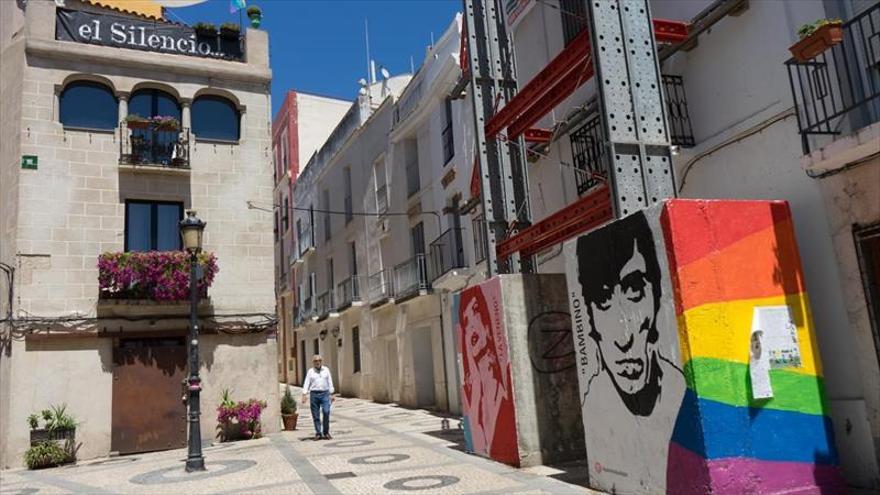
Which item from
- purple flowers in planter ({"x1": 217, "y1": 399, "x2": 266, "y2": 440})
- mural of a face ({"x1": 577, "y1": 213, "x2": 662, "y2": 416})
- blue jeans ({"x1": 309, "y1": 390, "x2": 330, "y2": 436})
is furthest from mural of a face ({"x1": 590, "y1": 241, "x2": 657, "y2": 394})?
purple flowers in planter ({"x1": 217, "y1": 399, "x2": 266, "y2": 440})

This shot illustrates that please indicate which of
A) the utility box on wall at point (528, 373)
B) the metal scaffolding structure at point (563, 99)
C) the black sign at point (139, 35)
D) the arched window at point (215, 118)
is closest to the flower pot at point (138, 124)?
the arched window at point (215, 118)

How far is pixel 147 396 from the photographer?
1415cm

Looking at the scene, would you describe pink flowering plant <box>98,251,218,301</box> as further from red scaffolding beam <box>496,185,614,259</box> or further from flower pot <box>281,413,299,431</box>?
red scaffolding beam <box>496,185,614,259</box>

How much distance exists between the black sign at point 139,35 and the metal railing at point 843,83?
13.5 m

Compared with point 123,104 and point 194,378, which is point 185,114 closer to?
point 123,104

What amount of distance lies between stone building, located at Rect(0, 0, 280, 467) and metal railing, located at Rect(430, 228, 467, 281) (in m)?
5.13

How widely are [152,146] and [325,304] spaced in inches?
563

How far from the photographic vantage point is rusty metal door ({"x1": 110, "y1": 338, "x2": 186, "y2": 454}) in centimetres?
1386

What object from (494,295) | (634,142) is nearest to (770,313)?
(634,142)

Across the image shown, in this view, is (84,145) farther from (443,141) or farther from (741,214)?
(741,214)

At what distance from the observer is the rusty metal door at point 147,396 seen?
13.9 m

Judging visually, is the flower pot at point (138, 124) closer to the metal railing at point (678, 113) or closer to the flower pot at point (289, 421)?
the flower pot at point (289, 421)

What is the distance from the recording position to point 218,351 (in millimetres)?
14797

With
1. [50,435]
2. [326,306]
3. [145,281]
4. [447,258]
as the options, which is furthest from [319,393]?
[326,306]
